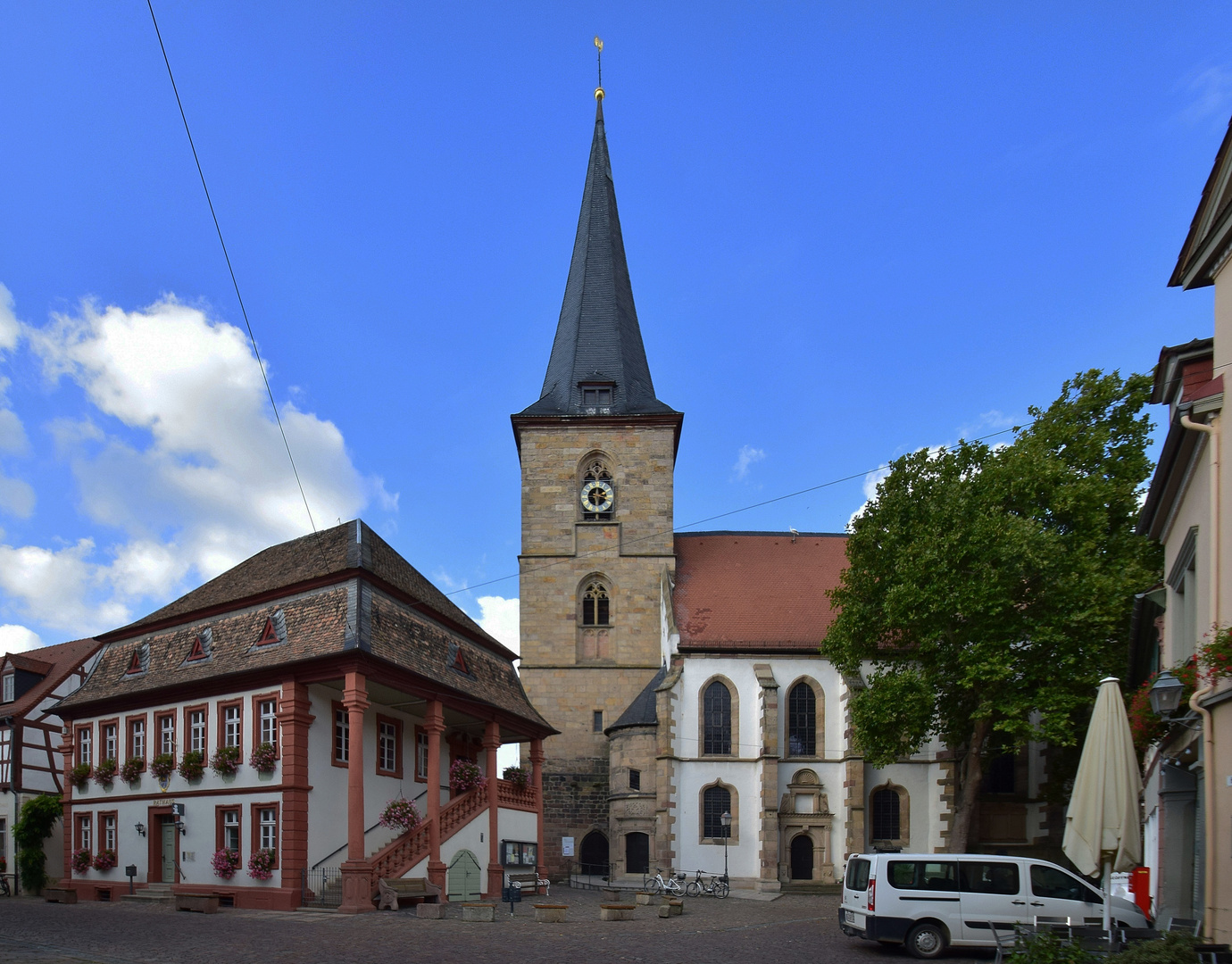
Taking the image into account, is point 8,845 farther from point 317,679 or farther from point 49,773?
point 317,679

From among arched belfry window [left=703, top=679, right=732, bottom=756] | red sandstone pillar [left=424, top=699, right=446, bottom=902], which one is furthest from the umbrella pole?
arched belfry window [left=703, top=679, right=732, bottom=756]

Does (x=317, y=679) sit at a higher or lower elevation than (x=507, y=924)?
higher

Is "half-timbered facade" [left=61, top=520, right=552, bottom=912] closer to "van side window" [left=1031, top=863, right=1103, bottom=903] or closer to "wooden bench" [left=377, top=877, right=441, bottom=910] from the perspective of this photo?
"wooden bench" [left=377, top=877, right=441, bottom=910]

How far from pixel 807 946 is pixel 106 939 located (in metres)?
10.3

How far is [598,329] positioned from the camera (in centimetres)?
4572

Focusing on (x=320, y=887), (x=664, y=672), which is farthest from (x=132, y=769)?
(x=664, y=672)

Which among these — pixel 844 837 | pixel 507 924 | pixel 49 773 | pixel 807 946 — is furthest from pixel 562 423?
pixel 807 946

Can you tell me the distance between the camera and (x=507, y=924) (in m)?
19.7

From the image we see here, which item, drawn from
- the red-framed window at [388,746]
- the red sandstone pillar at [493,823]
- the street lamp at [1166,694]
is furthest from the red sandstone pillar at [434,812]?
the street lamp at [1166,694]

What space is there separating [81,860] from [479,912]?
11.7 meters

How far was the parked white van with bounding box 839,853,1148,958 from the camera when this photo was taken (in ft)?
52.5

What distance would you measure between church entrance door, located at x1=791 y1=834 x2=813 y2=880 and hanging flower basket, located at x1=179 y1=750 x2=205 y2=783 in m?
20.7

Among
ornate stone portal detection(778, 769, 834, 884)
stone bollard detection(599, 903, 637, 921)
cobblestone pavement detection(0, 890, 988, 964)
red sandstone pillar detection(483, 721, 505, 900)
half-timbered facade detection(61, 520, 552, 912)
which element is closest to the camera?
cobblestone pavement detection(0, 890, 988, 964)

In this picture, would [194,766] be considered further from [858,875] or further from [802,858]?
[802,858]
